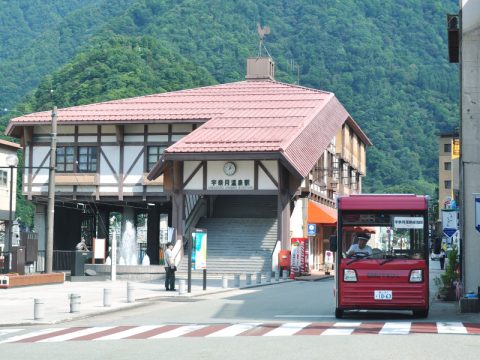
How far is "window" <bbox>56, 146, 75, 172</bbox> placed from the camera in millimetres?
54406

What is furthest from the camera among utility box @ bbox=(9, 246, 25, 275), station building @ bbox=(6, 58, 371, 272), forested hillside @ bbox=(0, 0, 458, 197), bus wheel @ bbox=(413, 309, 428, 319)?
forested hillside @ bbox=(0, 0, 458, 197)

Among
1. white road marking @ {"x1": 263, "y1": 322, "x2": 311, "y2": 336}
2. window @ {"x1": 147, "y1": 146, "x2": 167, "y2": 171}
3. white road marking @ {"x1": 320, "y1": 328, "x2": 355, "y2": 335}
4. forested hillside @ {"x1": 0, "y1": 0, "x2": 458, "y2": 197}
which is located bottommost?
white road marking @ {"x1": 263, "y1": 322, "x2": 311, "y2": 336}

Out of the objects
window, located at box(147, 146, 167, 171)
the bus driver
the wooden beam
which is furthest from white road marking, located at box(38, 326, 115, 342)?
the wooden beam

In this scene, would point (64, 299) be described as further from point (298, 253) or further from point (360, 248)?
point (298, 253)

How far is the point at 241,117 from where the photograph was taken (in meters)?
51.7

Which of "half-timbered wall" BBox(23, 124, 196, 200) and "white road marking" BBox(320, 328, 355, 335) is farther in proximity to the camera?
"half-timbered wall" BBox(23, 124, 196, 200)

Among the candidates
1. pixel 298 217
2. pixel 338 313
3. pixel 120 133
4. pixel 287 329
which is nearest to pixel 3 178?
pixel 120 133

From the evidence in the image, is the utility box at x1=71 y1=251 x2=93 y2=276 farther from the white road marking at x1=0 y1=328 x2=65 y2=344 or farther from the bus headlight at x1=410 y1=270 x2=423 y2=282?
the bus headlight at x1=410 y1=270 x2=423 y2=282

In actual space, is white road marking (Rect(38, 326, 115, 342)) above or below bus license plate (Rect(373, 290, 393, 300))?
below

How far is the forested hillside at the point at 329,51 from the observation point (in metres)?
126

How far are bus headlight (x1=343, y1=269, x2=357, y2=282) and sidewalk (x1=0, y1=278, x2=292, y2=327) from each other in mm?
6454

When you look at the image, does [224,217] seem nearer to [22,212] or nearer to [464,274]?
[464,274]

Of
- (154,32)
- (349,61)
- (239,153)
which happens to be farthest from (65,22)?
(239,153)

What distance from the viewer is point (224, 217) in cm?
5369
